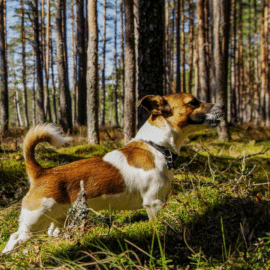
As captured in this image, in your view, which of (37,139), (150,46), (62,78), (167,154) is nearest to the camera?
(37,139)

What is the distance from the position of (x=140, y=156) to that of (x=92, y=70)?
438cm

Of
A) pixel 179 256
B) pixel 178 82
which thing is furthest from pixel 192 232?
pixel 178 82

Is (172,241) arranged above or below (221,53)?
below

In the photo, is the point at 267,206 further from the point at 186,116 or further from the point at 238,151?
the point at 238,151

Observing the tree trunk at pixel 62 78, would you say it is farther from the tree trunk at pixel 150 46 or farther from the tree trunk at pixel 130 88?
the tree trunk at pixel 150 46

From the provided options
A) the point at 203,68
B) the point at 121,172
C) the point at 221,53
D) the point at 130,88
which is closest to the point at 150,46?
the point at 130,88

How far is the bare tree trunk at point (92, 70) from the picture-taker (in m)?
6.54

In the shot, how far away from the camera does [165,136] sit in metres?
2.97

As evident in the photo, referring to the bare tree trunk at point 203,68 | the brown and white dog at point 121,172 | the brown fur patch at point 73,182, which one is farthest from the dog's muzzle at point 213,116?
the bare tree trunk at point 203,68

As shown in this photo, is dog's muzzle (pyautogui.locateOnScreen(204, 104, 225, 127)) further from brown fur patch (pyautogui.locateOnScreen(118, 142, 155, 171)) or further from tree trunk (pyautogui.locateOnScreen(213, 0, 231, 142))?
tree trunk (pyautogui.locateOnScreen(213, 0, 231, 142))

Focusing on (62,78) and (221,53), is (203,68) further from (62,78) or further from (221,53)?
(62,78)

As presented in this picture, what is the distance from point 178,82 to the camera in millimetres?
17938

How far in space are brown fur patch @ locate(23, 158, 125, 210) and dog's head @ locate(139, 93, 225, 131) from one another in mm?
875

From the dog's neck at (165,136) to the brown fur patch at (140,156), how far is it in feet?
0.40
